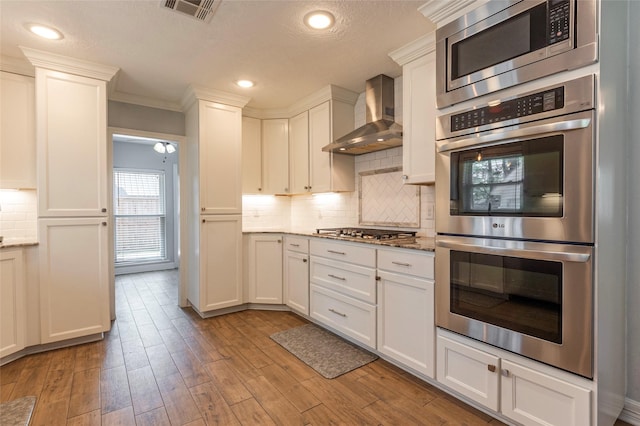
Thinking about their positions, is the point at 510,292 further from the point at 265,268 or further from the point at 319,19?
the point at 265,268

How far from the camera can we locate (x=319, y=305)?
315cm

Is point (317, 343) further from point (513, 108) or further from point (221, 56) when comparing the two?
point (221, 56)

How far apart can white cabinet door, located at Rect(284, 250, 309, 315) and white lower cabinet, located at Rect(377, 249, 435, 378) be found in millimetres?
1073

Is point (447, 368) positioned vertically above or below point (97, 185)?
below

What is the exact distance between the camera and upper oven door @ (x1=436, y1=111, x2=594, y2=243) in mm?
1433

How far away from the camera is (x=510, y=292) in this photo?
5.56ft

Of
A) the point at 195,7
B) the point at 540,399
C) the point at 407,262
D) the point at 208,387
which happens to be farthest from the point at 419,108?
the point at 208,387

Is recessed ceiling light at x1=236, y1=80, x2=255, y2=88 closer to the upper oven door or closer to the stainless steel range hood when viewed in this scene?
the stainless steel range hood

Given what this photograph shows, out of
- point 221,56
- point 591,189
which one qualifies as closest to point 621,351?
point 591,189

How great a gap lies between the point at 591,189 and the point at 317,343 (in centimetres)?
226

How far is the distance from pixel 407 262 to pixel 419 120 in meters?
1.10

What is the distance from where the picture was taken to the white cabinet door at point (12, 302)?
2.48 m

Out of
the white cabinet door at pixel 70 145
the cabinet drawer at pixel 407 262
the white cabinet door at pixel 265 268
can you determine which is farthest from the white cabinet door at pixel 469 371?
the white cabinet door at pixel 70 145

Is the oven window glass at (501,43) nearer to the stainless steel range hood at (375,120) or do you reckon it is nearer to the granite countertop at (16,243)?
the stainless steel range hood at (375,120)
